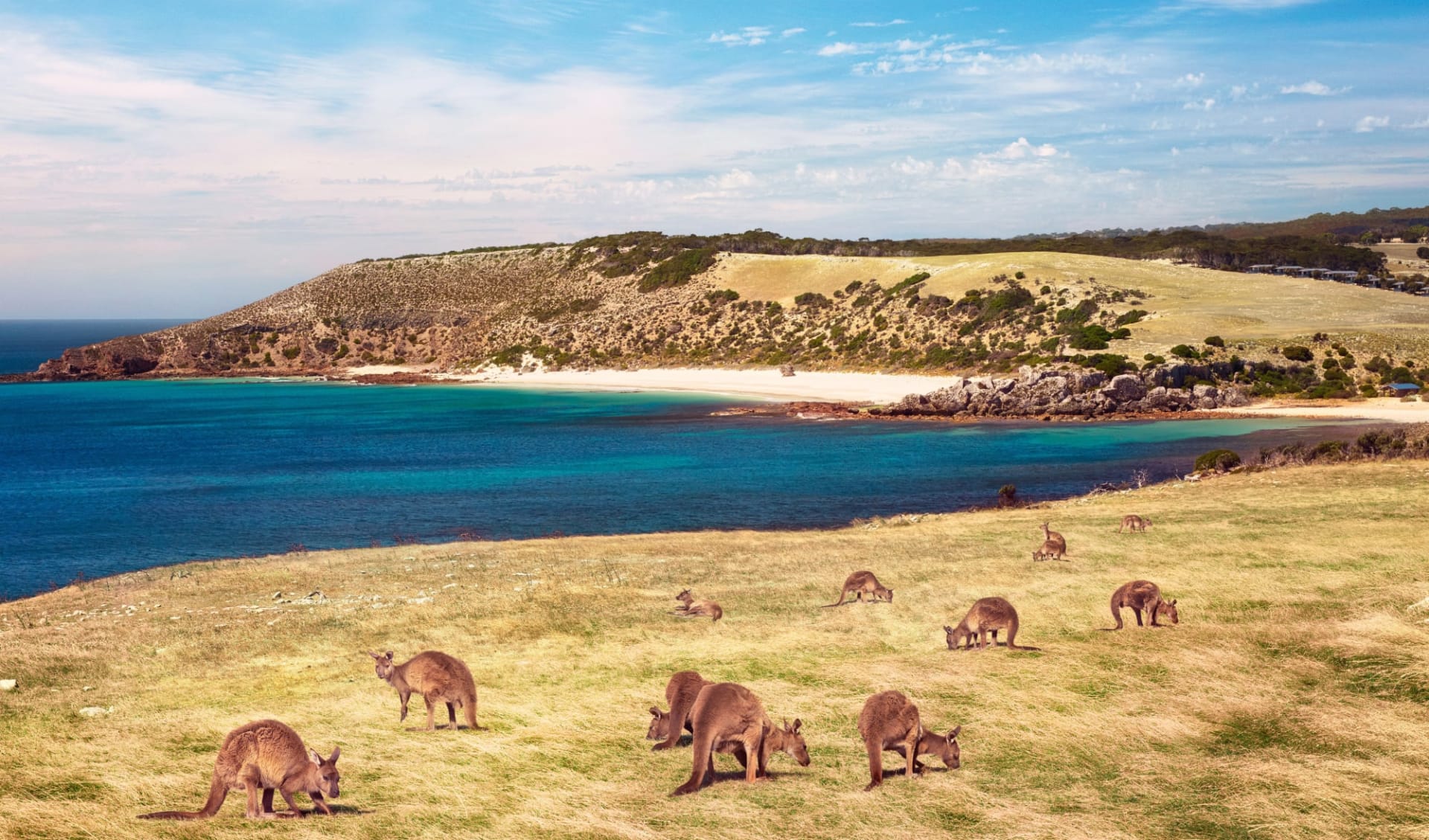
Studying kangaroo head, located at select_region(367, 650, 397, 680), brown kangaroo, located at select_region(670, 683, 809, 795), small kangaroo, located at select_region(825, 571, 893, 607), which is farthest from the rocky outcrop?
brown kangaroo, located at select_region(670, 683, 809, 795)

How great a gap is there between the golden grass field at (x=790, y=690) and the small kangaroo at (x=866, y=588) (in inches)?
20.9

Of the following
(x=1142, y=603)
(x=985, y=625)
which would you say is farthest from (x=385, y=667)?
(x=1142, y=603)

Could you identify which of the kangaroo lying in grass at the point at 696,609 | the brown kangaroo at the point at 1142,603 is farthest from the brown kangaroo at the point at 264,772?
the brown kangaroo at the point at 1142,603

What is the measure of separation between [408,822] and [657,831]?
103 inches

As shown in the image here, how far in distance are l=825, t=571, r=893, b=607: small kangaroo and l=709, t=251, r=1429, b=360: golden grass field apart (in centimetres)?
7866

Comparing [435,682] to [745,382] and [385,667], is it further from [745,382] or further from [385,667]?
[745,382]

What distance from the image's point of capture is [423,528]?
148ft

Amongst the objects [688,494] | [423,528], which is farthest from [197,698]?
[688,494]

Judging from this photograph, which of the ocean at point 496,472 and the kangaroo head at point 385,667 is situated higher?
the kangaroo head at point 385,667

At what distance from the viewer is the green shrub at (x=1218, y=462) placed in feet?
156

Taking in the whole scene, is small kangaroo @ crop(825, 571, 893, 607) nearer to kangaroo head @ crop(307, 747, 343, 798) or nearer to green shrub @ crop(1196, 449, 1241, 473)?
kangaroo head @ crop(307, 747, 343, 798)

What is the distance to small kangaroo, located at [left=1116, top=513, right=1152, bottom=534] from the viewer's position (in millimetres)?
29188

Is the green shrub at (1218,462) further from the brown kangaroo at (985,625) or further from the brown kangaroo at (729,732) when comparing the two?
the brown kangaroo at (729,732)

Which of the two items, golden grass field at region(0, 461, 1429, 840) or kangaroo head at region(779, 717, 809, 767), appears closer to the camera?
golden grass field at region(0, 461, 1429, 840)
